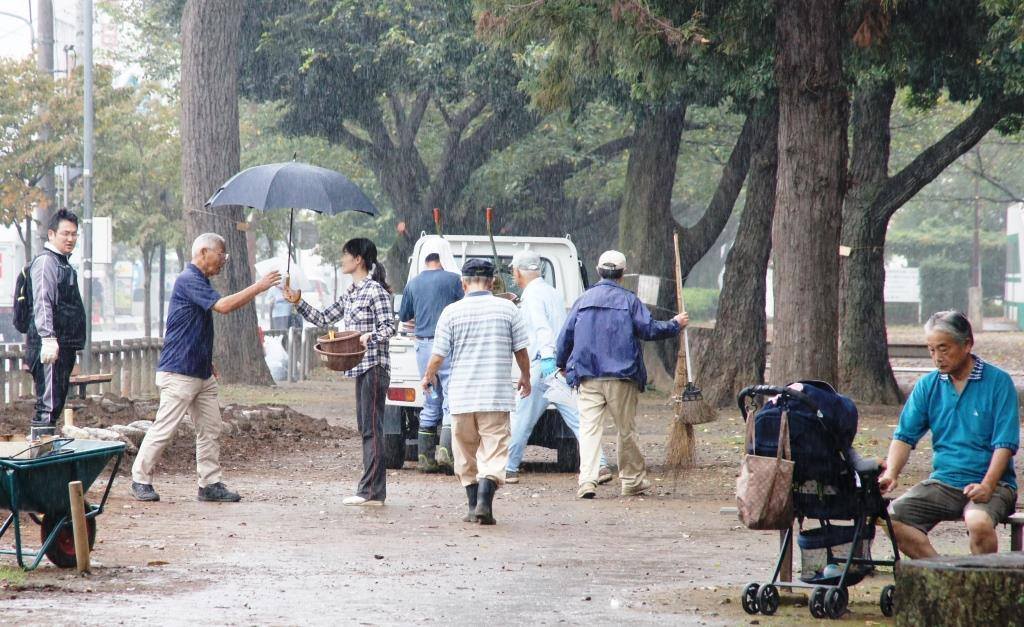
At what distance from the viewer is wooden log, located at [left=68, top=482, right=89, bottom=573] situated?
7098 millimetres

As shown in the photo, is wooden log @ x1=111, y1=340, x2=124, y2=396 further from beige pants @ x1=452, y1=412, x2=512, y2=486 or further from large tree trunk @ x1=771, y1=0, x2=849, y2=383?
large tree trunk @ x1=771, y1=0, x2=849, y2=383

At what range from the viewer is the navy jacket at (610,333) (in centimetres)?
1080

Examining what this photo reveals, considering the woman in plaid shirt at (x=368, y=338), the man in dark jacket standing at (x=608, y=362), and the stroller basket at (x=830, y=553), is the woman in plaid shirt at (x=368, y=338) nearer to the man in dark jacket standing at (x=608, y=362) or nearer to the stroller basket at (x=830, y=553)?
the man in dark jacket standing at (x=608, y=362)

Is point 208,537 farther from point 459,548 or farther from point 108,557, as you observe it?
point 459,548

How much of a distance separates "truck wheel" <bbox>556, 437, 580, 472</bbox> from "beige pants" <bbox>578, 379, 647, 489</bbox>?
1769 millimetres

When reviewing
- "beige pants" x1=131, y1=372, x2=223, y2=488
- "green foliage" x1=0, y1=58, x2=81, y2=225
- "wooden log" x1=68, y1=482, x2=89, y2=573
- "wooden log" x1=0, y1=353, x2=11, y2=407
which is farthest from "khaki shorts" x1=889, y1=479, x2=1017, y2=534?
"green foliage" x1=0, y1=58, x2=81, y2=225

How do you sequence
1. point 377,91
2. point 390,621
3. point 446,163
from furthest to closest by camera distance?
1. point 446,163
2. point 377,91
3. point 390,621

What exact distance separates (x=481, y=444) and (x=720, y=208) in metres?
14.3

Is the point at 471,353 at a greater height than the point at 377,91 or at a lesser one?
lesser

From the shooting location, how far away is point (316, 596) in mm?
6754

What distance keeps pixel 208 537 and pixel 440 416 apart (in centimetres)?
398

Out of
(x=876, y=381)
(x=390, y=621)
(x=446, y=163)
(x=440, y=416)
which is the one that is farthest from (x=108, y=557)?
(x=446, y=163)

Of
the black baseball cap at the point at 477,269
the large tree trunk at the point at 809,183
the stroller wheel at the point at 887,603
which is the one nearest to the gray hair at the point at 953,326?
the stroller wheel at the point at 887,603

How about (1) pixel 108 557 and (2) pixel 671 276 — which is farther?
(2) pixel 671 276
